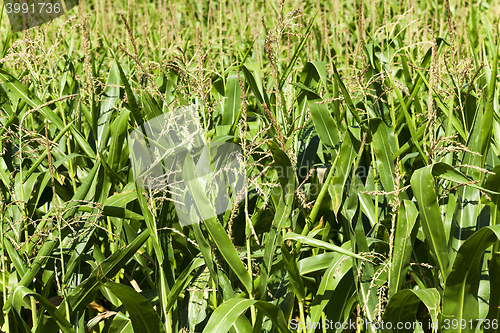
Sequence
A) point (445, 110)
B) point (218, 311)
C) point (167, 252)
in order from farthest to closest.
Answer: point (445, 110)
point (167, 252)
point (218, 311)

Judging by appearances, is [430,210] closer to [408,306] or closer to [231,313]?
[408,306]

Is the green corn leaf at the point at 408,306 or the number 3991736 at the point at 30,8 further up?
the number 3991736 at the point at 30,8

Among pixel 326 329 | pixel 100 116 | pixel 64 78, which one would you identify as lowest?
pixel 326 329

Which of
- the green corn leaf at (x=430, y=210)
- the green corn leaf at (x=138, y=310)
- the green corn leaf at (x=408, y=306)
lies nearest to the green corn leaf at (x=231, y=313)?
the green corn leaf at (x=138, y=310)

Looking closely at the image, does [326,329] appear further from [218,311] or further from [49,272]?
[49,272]

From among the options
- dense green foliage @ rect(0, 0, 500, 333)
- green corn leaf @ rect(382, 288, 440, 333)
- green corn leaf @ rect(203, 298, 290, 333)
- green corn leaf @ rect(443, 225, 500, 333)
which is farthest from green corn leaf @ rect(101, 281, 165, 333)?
green corn leaf @ rect(443, 225, 500, 333)

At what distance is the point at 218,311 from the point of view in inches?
36.0

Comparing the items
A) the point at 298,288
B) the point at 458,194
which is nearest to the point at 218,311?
the point at 298,288

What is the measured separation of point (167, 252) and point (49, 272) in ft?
1.29

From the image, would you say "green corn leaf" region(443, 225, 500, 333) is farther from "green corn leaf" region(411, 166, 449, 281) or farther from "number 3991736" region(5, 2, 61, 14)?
"number 3991736" region(5, 2, 61, 14)

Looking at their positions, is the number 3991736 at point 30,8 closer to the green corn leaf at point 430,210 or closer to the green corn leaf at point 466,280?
the green corn leaf at point 430,210

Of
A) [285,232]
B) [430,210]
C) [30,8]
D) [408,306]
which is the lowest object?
[408,306]

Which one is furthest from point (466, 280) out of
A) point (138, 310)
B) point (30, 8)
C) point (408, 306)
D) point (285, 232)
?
point (30, 8)

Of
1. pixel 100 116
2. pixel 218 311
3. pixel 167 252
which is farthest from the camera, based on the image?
pixel 100 116
